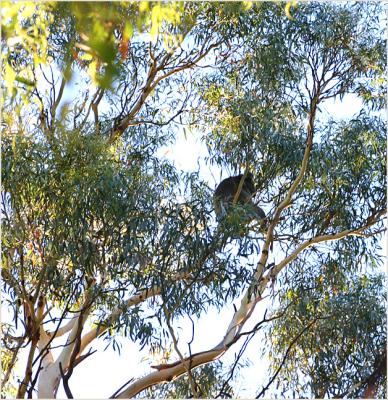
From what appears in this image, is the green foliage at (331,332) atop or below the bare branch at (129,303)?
below

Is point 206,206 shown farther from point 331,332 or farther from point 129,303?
point 331,332

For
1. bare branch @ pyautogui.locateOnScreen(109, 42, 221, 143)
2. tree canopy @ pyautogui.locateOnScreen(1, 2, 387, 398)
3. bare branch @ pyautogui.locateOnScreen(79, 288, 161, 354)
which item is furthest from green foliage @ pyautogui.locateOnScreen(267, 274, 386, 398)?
bare branch @ pyautogui.locateOnScreen(109, 42, 221, 143)

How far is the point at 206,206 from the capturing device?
4.93m

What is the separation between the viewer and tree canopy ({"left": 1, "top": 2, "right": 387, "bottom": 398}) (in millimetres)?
4711

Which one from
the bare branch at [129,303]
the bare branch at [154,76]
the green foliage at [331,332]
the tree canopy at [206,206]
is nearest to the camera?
the tree canopy at [206,206]

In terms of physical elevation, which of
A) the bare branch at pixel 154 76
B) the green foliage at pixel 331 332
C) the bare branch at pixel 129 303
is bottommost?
the green foliage at pixel 331 332

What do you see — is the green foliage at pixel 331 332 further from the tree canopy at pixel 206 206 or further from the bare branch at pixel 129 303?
the bare branch at pixel 129 303

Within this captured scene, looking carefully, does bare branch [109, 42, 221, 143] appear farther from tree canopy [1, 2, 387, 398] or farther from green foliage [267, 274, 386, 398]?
green foliage [267, 274, 386, 398]

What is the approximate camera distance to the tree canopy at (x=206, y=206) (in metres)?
4.71

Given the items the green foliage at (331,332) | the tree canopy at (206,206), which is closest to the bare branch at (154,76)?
the tree canopy at (206,206)

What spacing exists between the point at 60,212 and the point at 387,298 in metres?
2.06

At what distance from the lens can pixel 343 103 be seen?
17.8 feet

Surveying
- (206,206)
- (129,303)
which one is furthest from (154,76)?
(129,303)

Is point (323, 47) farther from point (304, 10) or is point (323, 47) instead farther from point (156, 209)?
point (156, 209)
